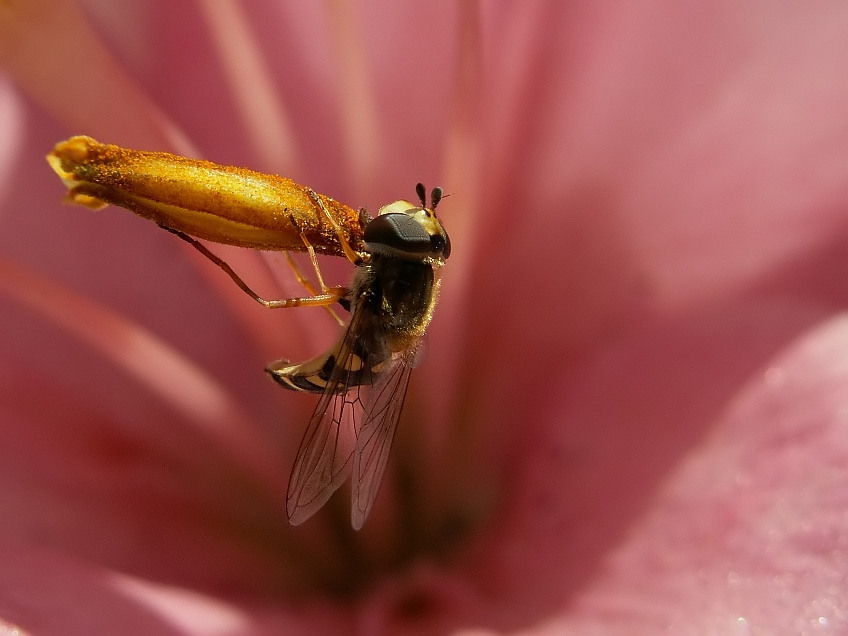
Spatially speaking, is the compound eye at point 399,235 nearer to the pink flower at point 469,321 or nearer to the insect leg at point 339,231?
the insect leg at point 339,231

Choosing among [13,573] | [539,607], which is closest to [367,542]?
[539,607]

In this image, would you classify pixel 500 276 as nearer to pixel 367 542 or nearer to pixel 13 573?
pixel 367 542

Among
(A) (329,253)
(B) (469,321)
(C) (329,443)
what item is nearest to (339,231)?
(A) (329,253)

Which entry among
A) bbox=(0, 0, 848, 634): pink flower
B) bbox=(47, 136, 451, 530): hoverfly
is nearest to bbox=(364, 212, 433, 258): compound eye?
bbox=(47, 136, 451, 530): hoverfly

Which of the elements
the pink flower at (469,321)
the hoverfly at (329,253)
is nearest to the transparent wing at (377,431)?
the hoverfly at (329,253)

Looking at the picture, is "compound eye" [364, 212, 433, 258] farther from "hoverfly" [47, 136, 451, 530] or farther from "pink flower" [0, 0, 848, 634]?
"pink flower" [0, 0, 848, 634]

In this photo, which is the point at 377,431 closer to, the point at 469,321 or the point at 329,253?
the point at 329,253
